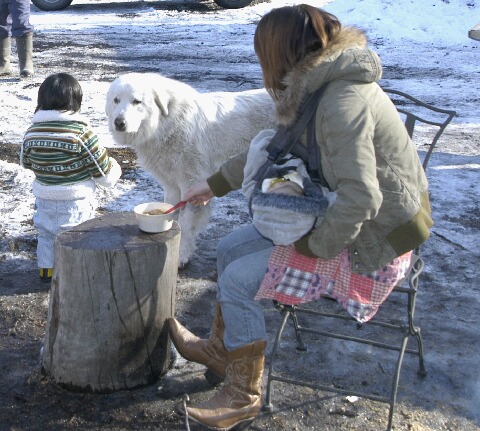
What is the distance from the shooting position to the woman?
2.60 m

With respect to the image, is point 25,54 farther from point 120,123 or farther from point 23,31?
point 120,123

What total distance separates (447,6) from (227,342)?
13215mm

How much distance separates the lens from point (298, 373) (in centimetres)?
358

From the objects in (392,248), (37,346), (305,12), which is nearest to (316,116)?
(305,12)

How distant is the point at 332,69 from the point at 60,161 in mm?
2104

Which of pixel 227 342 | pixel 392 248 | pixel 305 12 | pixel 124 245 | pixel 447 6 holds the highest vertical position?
pixel 305 12

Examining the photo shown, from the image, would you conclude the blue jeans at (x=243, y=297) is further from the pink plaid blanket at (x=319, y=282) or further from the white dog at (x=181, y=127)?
the white dog at (x=181, y=127)

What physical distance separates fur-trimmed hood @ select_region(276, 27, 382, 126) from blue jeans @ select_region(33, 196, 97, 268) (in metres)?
2.00

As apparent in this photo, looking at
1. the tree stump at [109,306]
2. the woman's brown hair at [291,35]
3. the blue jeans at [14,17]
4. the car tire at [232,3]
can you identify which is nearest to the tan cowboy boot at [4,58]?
the blue jeans at [14,17]

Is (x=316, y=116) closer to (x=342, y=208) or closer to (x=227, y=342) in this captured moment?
(x=342, y=208)

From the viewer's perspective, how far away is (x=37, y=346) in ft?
12.3

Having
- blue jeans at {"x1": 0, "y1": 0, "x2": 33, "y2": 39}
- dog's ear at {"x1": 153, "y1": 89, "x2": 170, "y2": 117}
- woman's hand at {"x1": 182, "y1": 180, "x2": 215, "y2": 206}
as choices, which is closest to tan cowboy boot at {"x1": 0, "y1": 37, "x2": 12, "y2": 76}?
blue jeans at {"x1": 0, "y1": 0, "x2": 33, "y2": 39}

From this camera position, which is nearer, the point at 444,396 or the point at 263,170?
the point at 263,170

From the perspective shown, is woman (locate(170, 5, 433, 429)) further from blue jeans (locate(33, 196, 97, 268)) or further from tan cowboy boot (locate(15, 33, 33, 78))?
tan cowboy boot (locate(15, 33, 33, 78))
